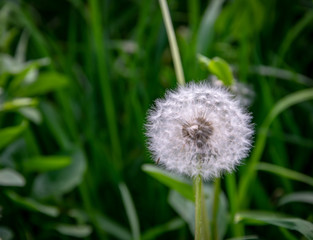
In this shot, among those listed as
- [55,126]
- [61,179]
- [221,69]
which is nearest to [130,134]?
[55,126]

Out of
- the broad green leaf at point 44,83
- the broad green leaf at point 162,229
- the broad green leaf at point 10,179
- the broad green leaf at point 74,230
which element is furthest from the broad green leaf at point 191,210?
the broad green leaf at point 44,83

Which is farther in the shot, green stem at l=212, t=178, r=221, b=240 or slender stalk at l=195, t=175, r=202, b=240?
green stem at l=212, t=178, r=221, b=240

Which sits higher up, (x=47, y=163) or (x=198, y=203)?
(x=47, y=163)

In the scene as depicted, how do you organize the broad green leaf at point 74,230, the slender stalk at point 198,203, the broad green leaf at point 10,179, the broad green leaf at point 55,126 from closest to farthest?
the slender stalk at point 198,203 → the broad green leaf at point 10,179 → the broad green leaf at point 74,230 → the broad green leaf at point 55,126

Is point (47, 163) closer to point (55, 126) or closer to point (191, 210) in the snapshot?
point (55, 126)

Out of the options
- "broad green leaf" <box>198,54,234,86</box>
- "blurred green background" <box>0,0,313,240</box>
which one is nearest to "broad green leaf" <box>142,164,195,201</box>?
"blurred green background" <box>0,0,313,240</box>

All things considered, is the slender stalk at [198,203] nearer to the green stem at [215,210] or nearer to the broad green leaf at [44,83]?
the green stem at [215,210]

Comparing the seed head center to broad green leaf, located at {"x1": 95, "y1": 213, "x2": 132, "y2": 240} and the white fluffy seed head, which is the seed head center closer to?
the white fluffy seed head
